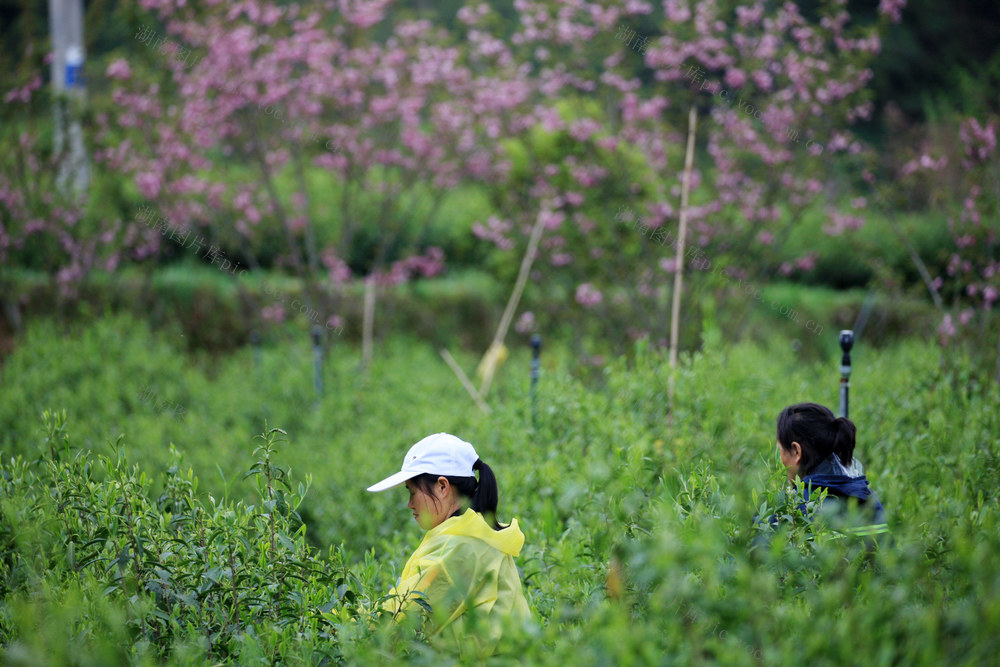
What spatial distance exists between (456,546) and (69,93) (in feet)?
35.2

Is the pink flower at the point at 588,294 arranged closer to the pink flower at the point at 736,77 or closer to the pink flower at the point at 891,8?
the pink flower at the point at 736,77

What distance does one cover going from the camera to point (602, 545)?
2.73 metres

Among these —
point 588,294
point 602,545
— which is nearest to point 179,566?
point 602,545

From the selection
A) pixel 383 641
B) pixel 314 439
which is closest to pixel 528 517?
pixel 383 641

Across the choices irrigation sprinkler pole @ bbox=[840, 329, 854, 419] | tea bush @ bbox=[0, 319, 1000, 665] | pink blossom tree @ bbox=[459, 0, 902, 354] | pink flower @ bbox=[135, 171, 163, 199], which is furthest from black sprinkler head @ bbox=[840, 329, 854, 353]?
pink flower @ bbox=[135, 171, 163, 199]

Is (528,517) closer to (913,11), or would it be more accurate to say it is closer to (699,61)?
(699,61)

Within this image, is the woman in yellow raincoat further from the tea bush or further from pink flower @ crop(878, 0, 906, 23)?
pink flower @ crop(878, 0, 906, 23)

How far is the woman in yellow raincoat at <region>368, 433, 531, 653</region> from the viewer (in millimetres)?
2383

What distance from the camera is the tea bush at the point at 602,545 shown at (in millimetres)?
1736

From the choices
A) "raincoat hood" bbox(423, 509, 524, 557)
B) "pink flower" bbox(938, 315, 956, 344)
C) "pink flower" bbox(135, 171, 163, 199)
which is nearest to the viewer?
"raincoat hood" bbox(423, 509, 524, 557)

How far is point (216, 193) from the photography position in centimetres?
1094

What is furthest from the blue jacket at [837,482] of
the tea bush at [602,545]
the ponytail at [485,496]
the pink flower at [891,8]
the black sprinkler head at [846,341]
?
the pink flower at [891,8]

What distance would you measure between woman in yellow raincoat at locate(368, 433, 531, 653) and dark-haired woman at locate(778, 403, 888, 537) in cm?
117

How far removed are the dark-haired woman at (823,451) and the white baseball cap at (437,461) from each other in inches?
48.1
